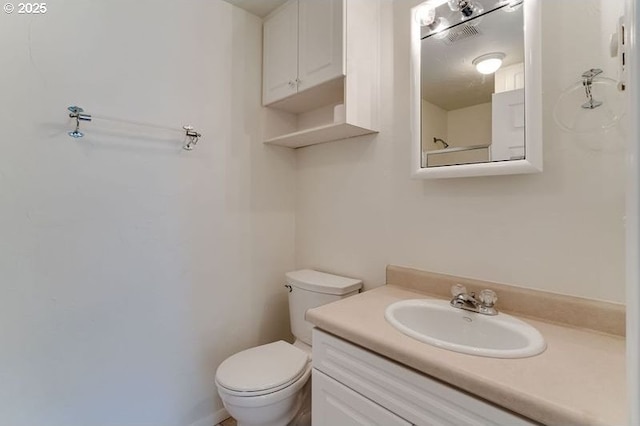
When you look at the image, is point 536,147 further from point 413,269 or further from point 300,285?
point 300,285

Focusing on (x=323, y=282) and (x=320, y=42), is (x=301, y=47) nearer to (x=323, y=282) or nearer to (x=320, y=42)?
(x=320, y=42)

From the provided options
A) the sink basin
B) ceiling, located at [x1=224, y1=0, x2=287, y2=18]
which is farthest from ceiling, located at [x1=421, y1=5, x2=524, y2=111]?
ceiling, located at [x1=224, y1=0, x2=287, y2=18]

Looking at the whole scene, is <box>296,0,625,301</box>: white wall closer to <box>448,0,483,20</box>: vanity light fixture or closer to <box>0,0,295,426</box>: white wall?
<box>448,0,483,20</box>: vanity light fixture

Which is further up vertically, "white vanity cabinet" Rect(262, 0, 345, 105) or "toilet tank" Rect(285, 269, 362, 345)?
"white vanity cabinet" Rect(262, 0, 345, 105)

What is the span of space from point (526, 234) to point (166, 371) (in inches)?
70.4

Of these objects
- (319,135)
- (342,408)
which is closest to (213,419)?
(342,408)

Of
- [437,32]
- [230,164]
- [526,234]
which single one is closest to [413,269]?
[526,234]

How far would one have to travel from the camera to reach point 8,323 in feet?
3.69

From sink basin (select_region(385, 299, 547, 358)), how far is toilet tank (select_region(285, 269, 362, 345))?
1.36ft

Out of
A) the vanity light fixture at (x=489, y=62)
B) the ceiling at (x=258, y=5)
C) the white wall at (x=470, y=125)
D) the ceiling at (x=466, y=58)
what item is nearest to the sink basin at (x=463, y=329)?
the white wall at (x=470, y=125)

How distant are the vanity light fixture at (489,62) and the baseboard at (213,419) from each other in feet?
7.15

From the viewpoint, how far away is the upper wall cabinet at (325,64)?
140 cm

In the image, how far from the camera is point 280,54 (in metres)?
1.72

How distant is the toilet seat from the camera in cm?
124
